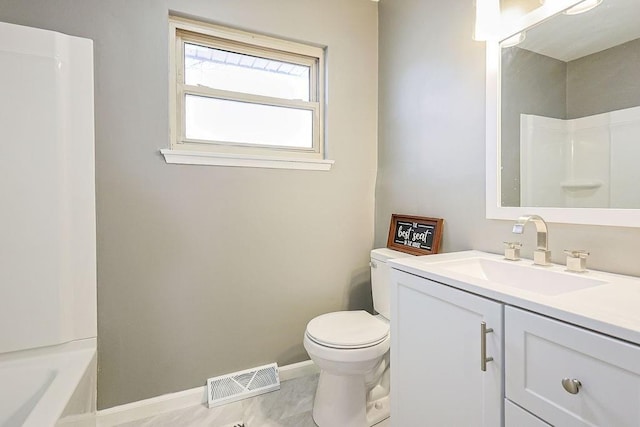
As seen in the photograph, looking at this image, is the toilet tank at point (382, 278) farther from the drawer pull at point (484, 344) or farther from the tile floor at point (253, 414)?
the drawer pull at point (484, 344)

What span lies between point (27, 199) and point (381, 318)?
1741mm

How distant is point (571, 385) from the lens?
63 centimetres

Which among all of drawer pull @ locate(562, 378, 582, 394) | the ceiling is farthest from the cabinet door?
the ceiling

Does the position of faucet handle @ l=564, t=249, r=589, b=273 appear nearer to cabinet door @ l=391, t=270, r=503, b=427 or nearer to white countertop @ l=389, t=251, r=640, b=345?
white countertop @ l=389, t=251, r=640, b=345

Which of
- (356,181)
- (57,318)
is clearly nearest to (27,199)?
(57,318)

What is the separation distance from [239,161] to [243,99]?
394mm

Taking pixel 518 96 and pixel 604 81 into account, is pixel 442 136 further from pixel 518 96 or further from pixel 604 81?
pixel 604 81

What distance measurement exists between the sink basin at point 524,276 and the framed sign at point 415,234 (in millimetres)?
335

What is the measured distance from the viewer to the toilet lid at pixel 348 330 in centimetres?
139

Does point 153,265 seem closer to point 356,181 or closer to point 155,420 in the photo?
point 155,420

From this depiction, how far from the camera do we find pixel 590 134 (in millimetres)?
1048

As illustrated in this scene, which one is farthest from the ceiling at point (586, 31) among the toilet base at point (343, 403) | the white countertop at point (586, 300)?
the toilet base at point (343, 403)

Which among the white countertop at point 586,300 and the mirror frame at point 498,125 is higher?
the mirror frame at point 498,125

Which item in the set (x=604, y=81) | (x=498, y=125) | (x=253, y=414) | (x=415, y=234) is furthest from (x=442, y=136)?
(x=253, y=414)
